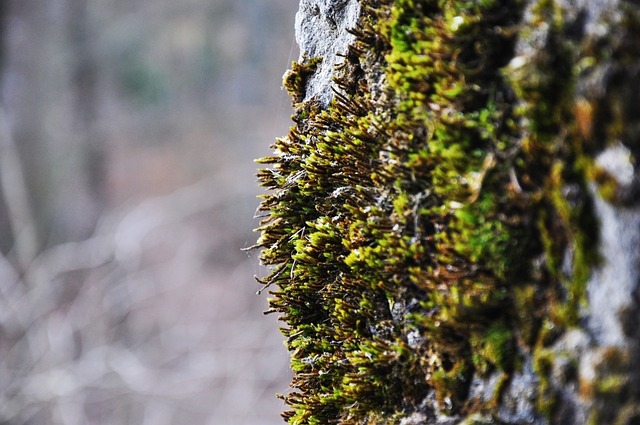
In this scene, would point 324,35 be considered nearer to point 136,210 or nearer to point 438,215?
point 438,215

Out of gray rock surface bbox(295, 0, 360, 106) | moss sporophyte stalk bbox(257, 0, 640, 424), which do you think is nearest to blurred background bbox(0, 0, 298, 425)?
gray rock surface bbox(295, 0, 360, 106)

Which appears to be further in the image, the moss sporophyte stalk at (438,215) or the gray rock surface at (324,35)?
the gray rock surface at (324,35)

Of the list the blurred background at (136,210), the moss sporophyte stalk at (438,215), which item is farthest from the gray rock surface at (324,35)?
the blurred background at (136,210)

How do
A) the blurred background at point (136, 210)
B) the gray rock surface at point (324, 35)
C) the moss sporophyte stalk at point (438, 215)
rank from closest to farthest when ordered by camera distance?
the moss sporophyte stalk at point (438, 215) < the gray rock surface at point (324, 35) < the blurred background at point (136, 210)

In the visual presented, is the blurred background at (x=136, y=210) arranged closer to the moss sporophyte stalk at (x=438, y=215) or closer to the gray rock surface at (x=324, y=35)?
the gray rock surface at (x=324, y=35)

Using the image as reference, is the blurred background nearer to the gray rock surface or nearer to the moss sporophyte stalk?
the gray rock surface

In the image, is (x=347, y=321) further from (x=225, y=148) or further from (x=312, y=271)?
(x=225, y=148)

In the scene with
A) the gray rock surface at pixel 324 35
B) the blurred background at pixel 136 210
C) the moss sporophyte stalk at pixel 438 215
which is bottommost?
the moss sporophyte stalk at pixel 438 215
